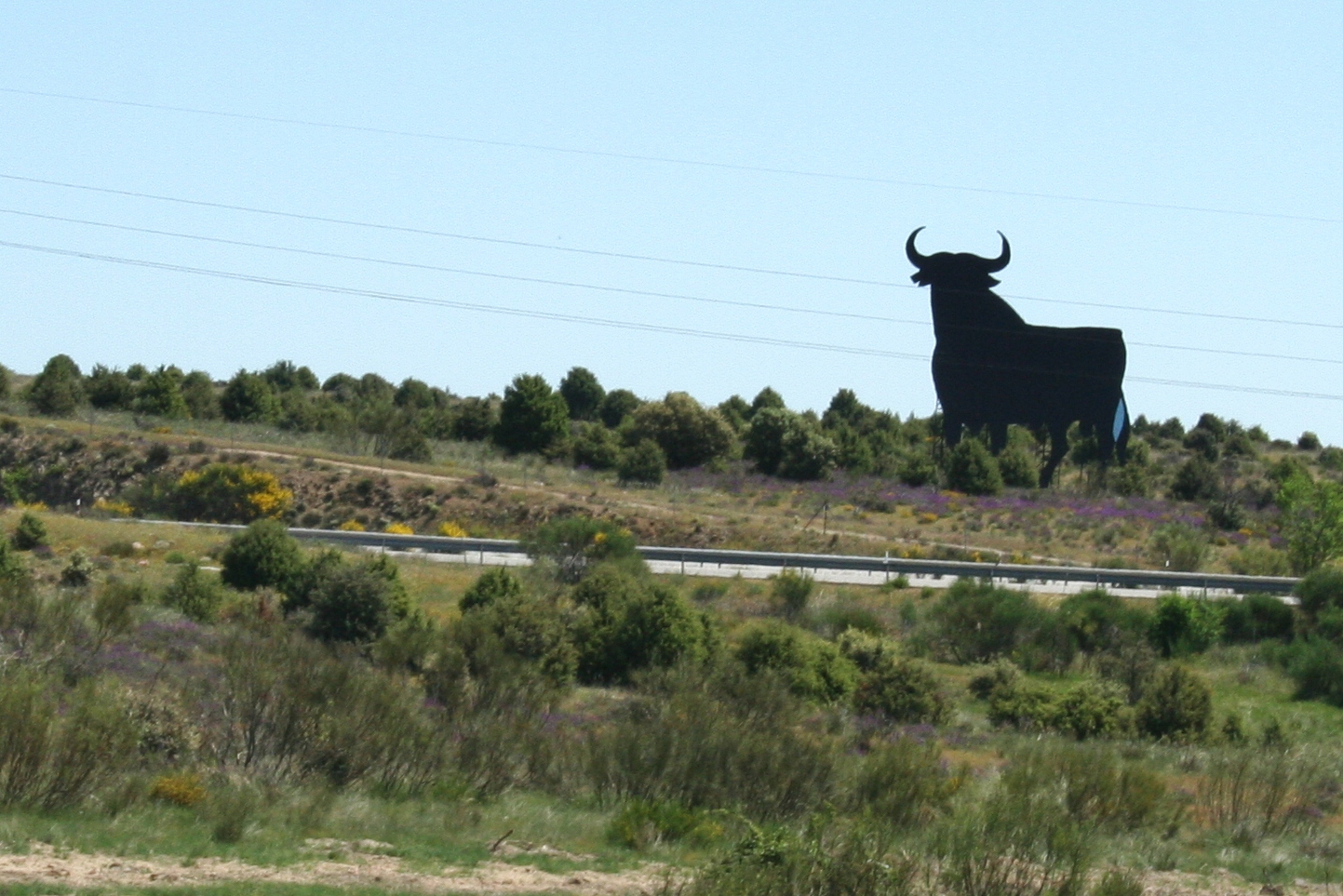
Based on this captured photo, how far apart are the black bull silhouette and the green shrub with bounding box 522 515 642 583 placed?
19.4 metres

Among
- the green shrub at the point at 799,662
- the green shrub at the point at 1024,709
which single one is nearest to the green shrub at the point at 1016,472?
the green shrub at the point at 1024,709

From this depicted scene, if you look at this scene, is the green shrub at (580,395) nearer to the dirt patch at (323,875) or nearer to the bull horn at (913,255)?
the bull horn at (913,255)

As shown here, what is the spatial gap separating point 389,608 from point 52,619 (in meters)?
6.97

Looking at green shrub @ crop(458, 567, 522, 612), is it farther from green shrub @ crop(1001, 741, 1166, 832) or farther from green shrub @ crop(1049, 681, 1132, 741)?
green shrub @ crop(1001, 741, 1166, 832)

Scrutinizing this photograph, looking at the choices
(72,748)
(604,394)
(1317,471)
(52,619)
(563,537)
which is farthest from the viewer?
(604,394)

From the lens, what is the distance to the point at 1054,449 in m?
50.7

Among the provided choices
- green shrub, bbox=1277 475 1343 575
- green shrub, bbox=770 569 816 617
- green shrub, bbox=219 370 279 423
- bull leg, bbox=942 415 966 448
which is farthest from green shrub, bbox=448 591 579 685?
green shrub, bbox=219 370 279 423

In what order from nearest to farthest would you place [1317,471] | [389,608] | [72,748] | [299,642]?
1. [72,748]
2. [299,642]
3. [389,608]
4. [1317,471]

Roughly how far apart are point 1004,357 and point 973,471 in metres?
4.37

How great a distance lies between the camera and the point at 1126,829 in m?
15.5

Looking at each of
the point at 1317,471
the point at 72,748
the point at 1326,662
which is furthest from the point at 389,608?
the point at 1317,471

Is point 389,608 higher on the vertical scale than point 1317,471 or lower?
lower

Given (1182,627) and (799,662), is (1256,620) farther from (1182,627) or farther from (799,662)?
(799,662)

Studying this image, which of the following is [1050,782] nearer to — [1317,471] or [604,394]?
[1317,471]
